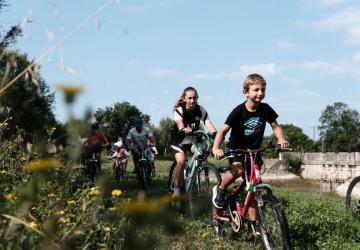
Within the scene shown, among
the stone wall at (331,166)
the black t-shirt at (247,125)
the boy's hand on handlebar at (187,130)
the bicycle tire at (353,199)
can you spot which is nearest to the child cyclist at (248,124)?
the black t-shirt at (247,125)

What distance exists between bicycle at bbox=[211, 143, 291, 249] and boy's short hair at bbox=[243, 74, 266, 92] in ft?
2.19

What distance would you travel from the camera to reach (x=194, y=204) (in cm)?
128

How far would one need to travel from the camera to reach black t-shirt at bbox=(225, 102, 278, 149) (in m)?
5.91

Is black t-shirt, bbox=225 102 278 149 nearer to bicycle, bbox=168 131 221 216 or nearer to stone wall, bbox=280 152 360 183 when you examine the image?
bicycle, bbox=168 131 221 216

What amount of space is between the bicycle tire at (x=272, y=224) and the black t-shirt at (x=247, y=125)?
0.68 m

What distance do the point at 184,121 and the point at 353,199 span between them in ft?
11.4

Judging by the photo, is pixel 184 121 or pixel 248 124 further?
pixel 184 121

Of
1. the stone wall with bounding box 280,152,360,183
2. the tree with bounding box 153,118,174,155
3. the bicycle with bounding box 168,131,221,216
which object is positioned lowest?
the stone wall with bounding box 280,152,360,183

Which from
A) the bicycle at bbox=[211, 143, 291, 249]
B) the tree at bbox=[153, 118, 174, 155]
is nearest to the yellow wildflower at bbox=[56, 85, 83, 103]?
the bicycle at bbox=[211, 143, 291, 249]

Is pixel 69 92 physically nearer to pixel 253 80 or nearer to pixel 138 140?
pixel 253 80

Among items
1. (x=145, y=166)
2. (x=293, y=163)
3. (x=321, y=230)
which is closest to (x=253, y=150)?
(x=321, y=230)

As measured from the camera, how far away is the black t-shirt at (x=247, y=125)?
591cm

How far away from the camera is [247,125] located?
19.4 feet

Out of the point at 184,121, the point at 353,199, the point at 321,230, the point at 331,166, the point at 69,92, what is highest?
the point at 184,121
